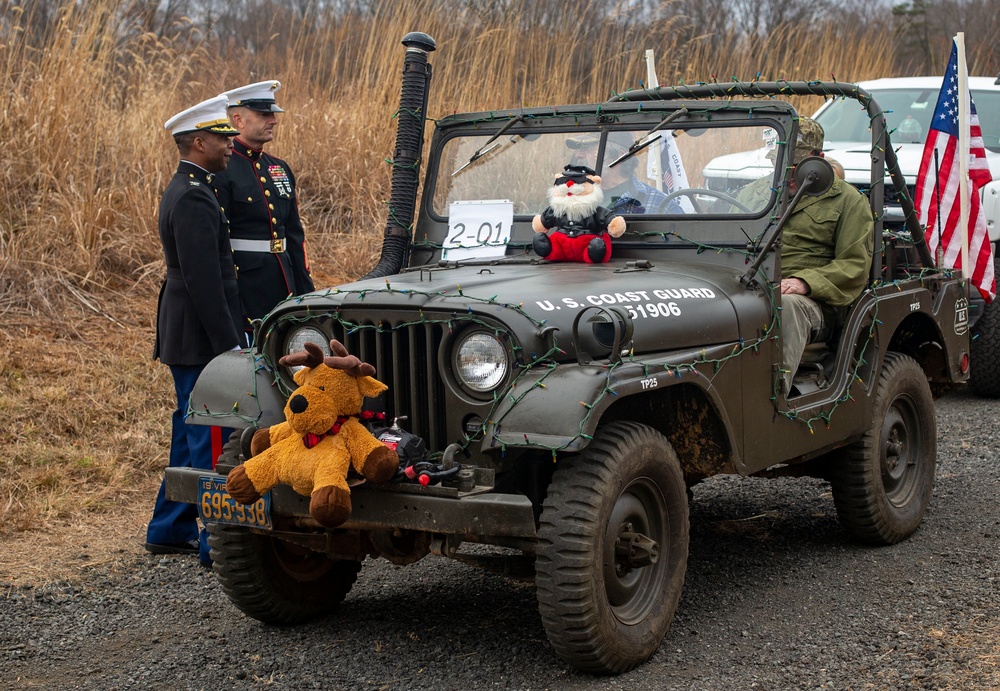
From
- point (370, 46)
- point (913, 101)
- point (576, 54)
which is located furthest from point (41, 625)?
point (576, 54)

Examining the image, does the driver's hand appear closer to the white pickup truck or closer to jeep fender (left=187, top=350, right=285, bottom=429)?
jeep fender (left=187, top=350, right=285, bottom=429)

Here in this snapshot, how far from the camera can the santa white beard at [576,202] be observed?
Result: 4.70 meters

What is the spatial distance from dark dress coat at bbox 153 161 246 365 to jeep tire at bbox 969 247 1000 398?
16.8 feet

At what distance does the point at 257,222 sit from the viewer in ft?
18.2

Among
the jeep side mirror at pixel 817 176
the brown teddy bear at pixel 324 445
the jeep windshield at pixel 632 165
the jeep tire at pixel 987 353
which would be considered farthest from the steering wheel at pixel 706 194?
the jeep tire at pixel 987 353

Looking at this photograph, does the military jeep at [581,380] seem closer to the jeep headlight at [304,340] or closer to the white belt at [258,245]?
the jeep headlight at [304,340]

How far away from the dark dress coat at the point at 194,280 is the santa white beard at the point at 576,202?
1403 mm

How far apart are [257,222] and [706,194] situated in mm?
2038

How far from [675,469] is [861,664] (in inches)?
32.4

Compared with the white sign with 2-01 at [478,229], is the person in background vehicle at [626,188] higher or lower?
higher

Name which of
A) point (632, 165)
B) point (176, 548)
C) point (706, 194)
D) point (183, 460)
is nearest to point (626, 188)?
point (632, 165)

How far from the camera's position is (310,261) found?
924 cm

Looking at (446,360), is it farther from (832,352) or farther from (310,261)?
(310,261)

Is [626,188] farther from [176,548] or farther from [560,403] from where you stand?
[176,548]
